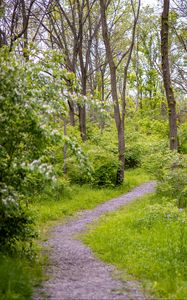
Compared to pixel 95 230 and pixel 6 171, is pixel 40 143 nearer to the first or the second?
pixel 6 171

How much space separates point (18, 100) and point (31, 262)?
3.53m

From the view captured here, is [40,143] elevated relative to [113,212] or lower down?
elevated

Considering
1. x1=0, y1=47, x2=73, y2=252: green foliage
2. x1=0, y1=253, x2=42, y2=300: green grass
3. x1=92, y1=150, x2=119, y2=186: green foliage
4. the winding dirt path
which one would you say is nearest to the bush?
x1=0, y1=47, x2=73, y2=252: green foliage

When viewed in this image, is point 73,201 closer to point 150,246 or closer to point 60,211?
point 60,211

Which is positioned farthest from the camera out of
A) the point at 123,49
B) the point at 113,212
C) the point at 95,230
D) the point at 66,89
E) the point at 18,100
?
the point at 123,49

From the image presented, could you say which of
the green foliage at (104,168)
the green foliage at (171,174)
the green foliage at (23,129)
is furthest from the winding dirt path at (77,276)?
the green foliage at (104,168)

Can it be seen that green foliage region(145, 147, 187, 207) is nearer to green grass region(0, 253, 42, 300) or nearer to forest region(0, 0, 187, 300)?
forest region(0, 0, 187, 300)

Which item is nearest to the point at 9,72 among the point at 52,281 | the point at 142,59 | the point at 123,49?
the point at 52,281

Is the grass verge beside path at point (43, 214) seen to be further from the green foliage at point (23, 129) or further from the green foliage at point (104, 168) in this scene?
the green foliage at point (23, 129)

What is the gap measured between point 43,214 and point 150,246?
16.0 ft

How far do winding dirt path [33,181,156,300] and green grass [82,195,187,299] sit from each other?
327mm

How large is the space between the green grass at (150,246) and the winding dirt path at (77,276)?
327 mm

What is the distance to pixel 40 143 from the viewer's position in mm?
7395

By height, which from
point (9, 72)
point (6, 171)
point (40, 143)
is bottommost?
point (6, 171)
